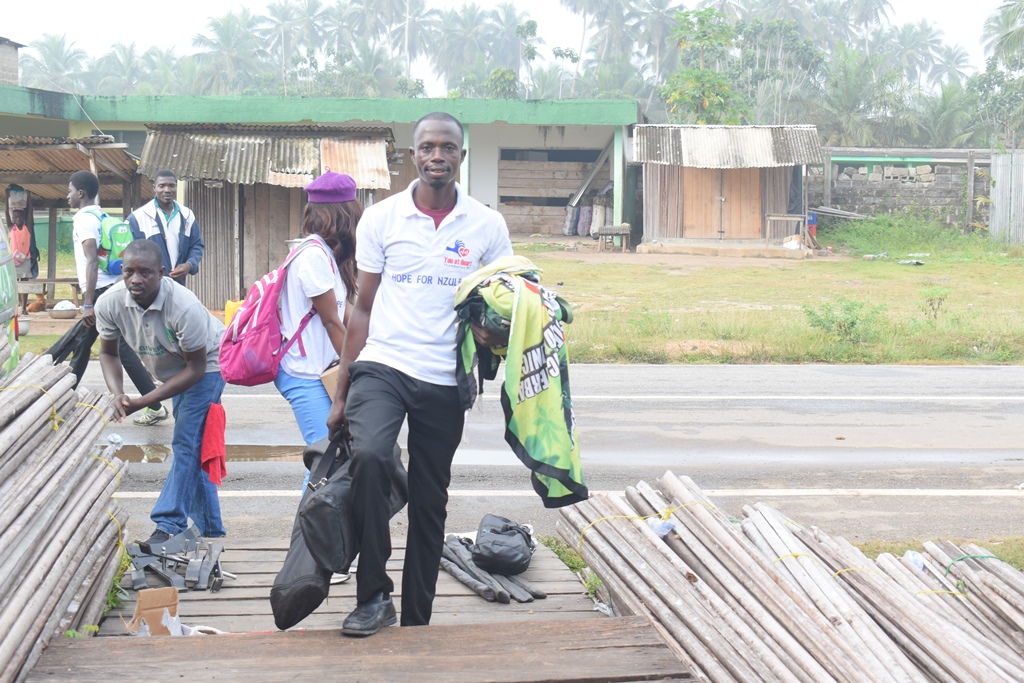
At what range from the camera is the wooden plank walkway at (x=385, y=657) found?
11.6ft

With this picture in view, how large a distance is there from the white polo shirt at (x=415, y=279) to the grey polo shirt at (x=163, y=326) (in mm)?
1620

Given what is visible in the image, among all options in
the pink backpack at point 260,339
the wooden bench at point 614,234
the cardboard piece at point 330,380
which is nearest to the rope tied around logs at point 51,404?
the pink backpack at point 260,339

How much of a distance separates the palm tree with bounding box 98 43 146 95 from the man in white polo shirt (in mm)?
99614

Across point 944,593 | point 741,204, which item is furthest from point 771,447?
point 741,204

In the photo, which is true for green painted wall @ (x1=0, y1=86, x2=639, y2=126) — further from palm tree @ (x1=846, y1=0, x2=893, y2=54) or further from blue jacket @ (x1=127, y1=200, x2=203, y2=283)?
palm tree @ (x1=846, y1=0, x2=893, y2=54)

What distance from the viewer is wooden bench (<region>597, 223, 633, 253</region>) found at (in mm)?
28469

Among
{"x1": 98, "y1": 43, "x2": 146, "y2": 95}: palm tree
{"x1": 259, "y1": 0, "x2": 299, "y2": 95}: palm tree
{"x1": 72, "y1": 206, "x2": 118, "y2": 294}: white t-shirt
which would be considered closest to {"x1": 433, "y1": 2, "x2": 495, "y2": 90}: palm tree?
{"x1": 259, "y1": 0, "x2": 299, "y2": 95}: palm tree

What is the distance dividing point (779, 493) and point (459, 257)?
395 cm

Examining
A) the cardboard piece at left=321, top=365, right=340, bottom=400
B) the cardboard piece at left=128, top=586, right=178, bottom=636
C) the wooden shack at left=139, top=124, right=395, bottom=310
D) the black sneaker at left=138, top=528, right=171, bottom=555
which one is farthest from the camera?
the wooden shack at left=139, top=124, right=395, bottom=310

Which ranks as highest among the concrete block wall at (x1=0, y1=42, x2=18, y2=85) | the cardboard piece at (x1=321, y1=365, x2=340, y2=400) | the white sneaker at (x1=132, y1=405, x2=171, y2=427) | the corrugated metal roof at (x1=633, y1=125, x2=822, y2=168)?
the concrete block wall at (x1=0, y1=42, x2=18, y2=85)

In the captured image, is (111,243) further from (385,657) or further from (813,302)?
(813,302)

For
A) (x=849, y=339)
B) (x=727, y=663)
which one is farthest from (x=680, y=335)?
(x=727, y=663)

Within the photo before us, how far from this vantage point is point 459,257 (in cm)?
416

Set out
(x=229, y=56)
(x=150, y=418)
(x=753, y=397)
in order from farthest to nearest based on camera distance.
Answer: (x=229, y=56), (x=753, y=397), (x=150, y=418)
